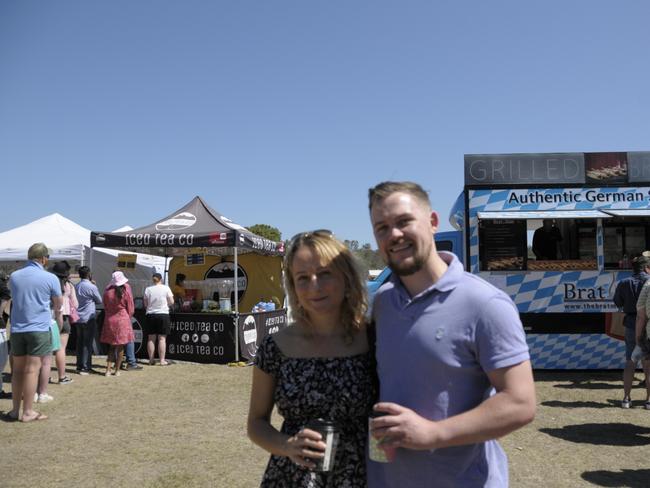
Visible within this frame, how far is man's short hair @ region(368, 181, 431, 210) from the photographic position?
1.77 metres

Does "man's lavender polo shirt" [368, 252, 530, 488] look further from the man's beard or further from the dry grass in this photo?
the dry grass

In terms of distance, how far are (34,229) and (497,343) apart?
706 inches

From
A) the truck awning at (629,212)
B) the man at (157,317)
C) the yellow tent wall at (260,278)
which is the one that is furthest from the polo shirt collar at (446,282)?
the yellow tent wall at (260,278)

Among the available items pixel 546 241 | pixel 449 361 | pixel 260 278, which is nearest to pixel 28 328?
pixel 449 361

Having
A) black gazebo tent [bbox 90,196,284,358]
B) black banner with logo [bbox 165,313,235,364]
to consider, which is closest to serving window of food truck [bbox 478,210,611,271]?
black gazebo tent [bbox 90,196,284,358]

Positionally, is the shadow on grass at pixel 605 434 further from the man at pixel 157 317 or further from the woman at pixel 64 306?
the man at pixel 157 317

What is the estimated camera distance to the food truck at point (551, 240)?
8.67 meters

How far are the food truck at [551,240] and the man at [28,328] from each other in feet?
19.9

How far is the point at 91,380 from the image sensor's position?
9.08m

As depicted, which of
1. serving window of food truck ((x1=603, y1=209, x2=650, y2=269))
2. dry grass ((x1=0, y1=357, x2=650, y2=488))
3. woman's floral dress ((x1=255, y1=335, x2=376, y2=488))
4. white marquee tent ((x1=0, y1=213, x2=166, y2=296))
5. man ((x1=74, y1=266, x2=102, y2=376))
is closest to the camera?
woman's floral dress ((x1=255, y1=335, x2=376, y2=488))

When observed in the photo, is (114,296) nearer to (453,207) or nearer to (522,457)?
(453,207)

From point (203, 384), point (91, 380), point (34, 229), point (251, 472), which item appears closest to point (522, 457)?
point (251, 472)

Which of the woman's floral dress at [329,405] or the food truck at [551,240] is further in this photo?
the food truck at [551,240]

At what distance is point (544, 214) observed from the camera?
8609 millimetres
